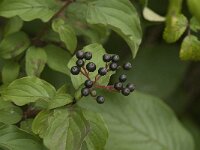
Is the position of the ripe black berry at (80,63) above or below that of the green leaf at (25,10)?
above

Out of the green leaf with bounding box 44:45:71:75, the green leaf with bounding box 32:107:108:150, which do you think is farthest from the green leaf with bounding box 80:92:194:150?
the green leaf with bounding box 32:107:108:150

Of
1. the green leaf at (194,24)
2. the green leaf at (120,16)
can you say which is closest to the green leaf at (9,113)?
the green leaf at (120,16)

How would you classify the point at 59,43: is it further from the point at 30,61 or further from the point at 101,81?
the point at 101,81

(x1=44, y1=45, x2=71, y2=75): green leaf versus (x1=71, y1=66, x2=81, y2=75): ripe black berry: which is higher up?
(x1=71, y1=66, x2=81, y2=75): ripe black berry

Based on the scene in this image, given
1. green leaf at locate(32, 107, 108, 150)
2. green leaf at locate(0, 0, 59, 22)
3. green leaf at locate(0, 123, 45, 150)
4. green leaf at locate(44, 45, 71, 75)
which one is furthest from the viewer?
green leaf at locate(44, 45, 71, 75)

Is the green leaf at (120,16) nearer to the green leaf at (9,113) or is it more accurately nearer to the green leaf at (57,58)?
the green leaf at (57,58)

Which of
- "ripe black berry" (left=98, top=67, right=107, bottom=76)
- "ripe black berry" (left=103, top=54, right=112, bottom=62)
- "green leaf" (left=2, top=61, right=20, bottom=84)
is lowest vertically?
"green leaf" (left=2, top=61, right=20, bottom=84)

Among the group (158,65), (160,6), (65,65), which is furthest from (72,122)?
(158,65)

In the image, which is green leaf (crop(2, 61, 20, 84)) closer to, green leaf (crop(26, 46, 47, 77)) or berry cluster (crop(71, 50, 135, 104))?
green leaf (crop(26, 46, 47, 77))
